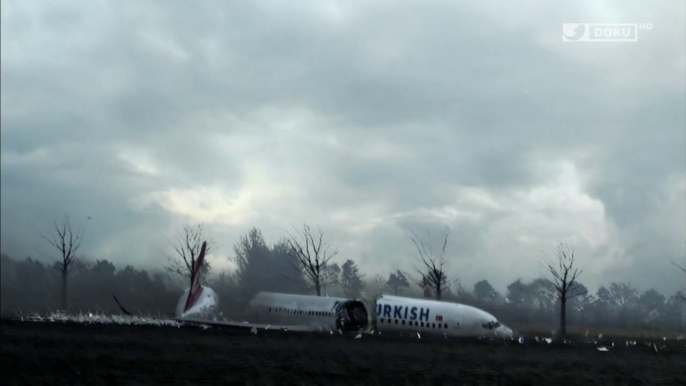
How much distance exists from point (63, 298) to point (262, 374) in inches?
1222

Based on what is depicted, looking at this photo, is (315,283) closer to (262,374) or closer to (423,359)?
(423,359)

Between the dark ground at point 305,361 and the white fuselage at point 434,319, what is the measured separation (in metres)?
4.62

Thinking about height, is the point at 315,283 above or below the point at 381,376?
above

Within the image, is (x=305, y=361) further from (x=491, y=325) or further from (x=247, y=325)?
(x=491, y=325)

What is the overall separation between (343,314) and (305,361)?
20350 millimetres

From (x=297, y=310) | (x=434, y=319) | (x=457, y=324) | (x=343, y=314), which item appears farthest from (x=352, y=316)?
(x=457, y=324)

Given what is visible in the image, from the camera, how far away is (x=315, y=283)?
63469 millimetres

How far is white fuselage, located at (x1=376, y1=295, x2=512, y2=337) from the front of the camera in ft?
130

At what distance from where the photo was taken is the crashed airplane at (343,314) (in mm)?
39844

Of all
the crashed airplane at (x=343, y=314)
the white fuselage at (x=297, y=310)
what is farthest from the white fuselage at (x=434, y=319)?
the white fuselage at (x=297, y=310)

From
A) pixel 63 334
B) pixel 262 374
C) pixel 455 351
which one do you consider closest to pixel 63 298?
pixel 63 334

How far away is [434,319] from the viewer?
4053cm

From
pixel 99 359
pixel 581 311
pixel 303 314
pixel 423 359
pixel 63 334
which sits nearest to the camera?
pixel 99 359

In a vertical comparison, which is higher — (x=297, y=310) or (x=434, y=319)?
(x=297, y=310)
